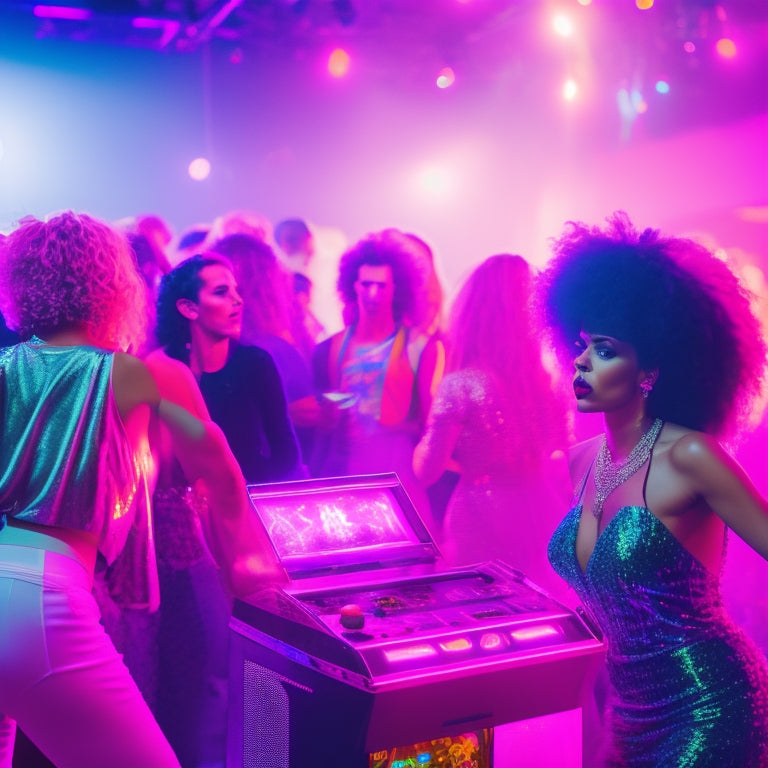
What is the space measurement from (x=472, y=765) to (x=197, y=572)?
1.13 meters

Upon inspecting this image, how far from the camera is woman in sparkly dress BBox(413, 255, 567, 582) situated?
10.6ft

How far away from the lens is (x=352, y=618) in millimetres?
1971

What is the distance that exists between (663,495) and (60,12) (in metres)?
2.49

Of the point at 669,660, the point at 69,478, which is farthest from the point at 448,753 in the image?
the point at 69,478

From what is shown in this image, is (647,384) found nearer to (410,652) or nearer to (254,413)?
(410,652)

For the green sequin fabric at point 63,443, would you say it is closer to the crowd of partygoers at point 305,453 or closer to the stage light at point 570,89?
the crowd of partygoers at point 305,453

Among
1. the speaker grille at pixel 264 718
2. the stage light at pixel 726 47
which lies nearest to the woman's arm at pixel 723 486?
the speaker grille at pixel 264 718

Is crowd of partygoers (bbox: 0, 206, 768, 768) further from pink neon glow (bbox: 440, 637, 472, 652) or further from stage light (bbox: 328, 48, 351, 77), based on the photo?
stage light (bbox: 328, 48, 351, 77)

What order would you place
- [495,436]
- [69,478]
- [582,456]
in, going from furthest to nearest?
[495,436] → [582,456] → [69,478]

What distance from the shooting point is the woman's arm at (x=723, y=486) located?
178 centimetres

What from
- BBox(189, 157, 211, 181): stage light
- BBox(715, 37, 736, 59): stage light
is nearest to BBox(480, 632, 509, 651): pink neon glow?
BBox(189, 157, 211, 181): stage light

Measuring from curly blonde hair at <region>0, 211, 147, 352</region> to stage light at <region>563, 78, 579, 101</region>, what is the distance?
252cm

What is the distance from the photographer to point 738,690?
178cm

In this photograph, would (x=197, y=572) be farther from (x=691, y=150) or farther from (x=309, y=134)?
(x=691, y=150)
